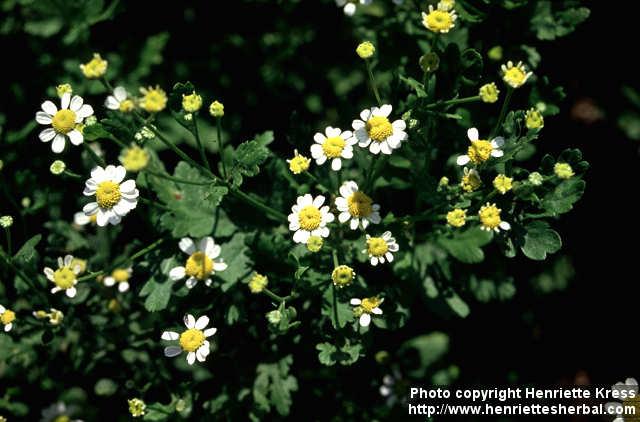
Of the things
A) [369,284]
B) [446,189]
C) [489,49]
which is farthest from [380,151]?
[489,49]

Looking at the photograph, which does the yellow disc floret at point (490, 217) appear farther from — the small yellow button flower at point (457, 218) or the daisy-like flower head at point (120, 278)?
the daisy-like flower head at point (120, 278)

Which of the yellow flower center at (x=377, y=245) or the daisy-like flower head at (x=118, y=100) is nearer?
the daisy-like flower head at (x=118, y=100)

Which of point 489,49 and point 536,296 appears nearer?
point 489,49

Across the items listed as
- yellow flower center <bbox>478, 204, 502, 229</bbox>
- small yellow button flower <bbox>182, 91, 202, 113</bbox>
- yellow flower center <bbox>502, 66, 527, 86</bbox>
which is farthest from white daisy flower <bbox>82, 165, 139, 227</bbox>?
yellow flower center <bbox>502, 66, 527, 86</bbox>

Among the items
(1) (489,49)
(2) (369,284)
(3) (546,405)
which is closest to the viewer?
(2) (369,284)

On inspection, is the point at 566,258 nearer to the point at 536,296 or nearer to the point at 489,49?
the point at 536,296

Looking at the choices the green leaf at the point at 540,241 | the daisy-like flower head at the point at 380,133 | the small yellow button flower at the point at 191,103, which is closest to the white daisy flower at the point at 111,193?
the small yellow button flower at the point at 191,103

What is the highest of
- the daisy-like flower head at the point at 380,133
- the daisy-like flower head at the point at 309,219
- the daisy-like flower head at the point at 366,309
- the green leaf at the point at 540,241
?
the daisy-like flower head at the point at 380,133
